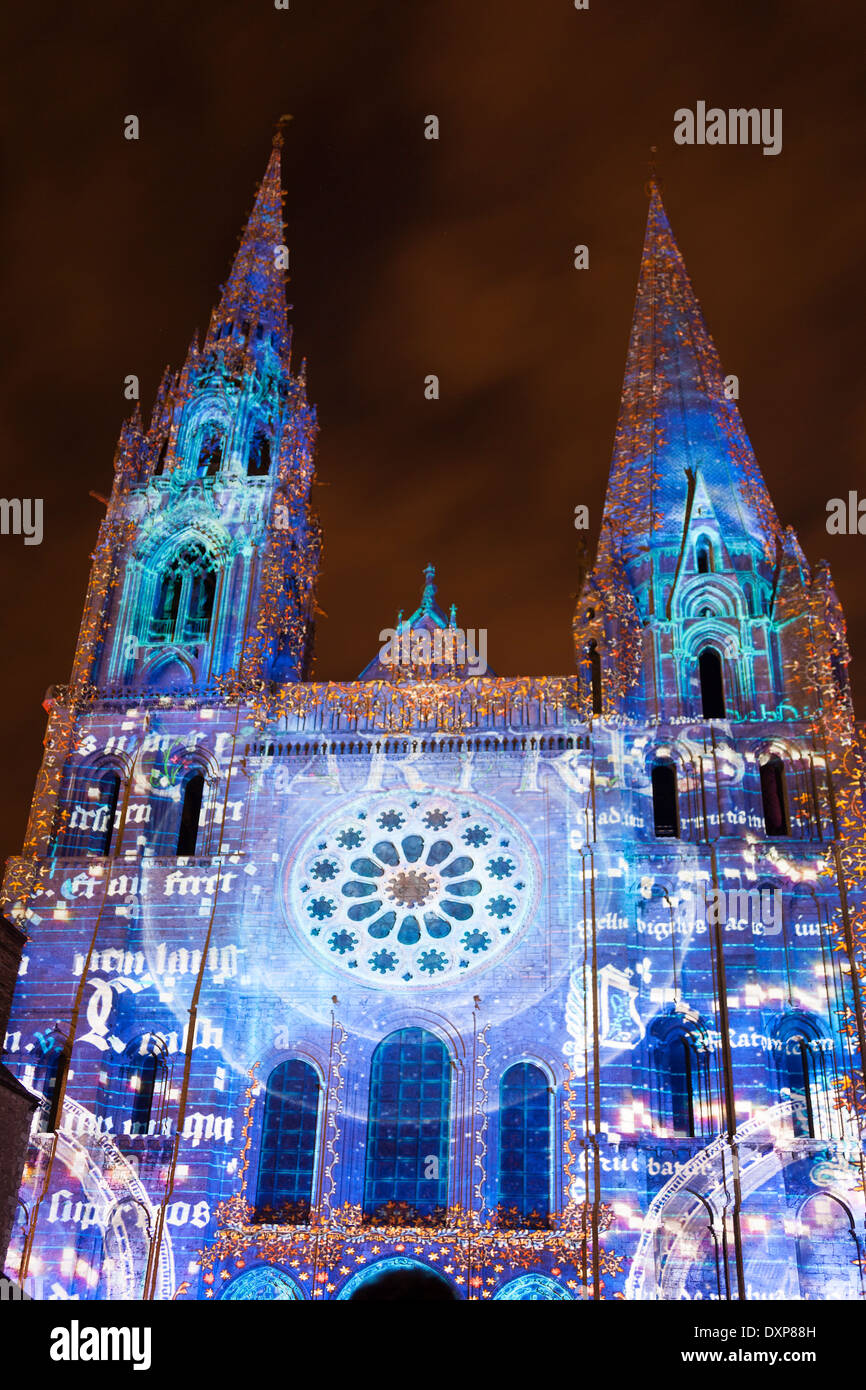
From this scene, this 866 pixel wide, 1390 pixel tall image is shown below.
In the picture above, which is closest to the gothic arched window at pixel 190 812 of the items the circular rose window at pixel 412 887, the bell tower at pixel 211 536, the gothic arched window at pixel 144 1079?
the bell tower at pixel 211 536

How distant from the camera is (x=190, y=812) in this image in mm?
26984

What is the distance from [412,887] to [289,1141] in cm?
507

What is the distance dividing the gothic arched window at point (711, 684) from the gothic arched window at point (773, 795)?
1.53 meters

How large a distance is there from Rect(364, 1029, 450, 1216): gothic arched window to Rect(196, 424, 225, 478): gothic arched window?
14480mm

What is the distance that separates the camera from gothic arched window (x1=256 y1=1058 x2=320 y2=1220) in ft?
74.2

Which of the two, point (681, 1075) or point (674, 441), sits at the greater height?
point (674, 441)

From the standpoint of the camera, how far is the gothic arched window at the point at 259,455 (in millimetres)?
31891

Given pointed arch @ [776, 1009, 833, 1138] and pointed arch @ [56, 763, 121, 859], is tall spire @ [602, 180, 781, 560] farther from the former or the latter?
pointed arch @ [56, 763, 121, 859]

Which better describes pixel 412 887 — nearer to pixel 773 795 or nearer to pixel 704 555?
pixel 773 795

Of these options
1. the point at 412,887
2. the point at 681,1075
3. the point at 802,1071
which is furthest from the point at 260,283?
the point at 802,1071

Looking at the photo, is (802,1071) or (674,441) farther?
(674,441)

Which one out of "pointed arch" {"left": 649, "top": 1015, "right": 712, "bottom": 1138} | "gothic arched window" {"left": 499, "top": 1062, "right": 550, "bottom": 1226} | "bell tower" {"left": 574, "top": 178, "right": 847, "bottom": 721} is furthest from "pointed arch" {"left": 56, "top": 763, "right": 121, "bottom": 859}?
"pointed arch" {"left": 649, "top": 1015, "right": 712, "bottom": 1138}
